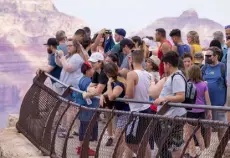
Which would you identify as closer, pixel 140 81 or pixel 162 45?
pixel 140 81

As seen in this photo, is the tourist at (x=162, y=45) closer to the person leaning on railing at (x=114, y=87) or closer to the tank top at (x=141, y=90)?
the person leaning on railing at (x=114, y=87)

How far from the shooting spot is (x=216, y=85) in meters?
9.04

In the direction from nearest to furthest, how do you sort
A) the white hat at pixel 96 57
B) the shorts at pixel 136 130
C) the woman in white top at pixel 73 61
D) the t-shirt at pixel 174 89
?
1. the shorts at pixel 136 130
2. the t-shirt at pixel 174 89
3. the white hat at pixel 96 57
4. the woman in white top at pixel 73 61

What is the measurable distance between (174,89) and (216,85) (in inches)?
75.4

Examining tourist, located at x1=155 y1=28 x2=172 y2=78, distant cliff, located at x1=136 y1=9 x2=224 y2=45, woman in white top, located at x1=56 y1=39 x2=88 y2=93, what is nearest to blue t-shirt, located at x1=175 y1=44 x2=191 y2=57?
tourist, located at x1=155 y1=28 x2=172 y2=78

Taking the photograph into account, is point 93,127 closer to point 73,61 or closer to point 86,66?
point 86,66

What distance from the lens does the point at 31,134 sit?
35.3 feet

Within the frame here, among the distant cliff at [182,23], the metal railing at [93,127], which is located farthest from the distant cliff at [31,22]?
the metal railing at [93,127]

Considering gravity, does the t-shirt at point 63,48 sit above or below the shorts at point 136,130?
above

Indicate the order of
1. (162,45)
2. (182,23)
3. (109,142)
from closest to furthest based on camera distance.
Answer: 1. (109,142)
2. (162,45)
3. (182,23)

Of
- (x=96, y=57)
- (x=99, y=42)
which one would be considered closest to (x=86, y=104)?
(x=96, y=57)

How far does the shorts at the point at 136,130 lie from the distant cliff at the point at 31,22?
2882 cm

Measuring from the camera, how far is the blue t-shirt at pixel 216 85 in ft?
29.6

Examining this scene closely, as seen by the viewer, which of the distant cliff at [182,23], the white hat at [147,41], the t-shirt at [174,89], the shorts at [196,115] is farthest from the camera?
the distant cliff at [182,23]
